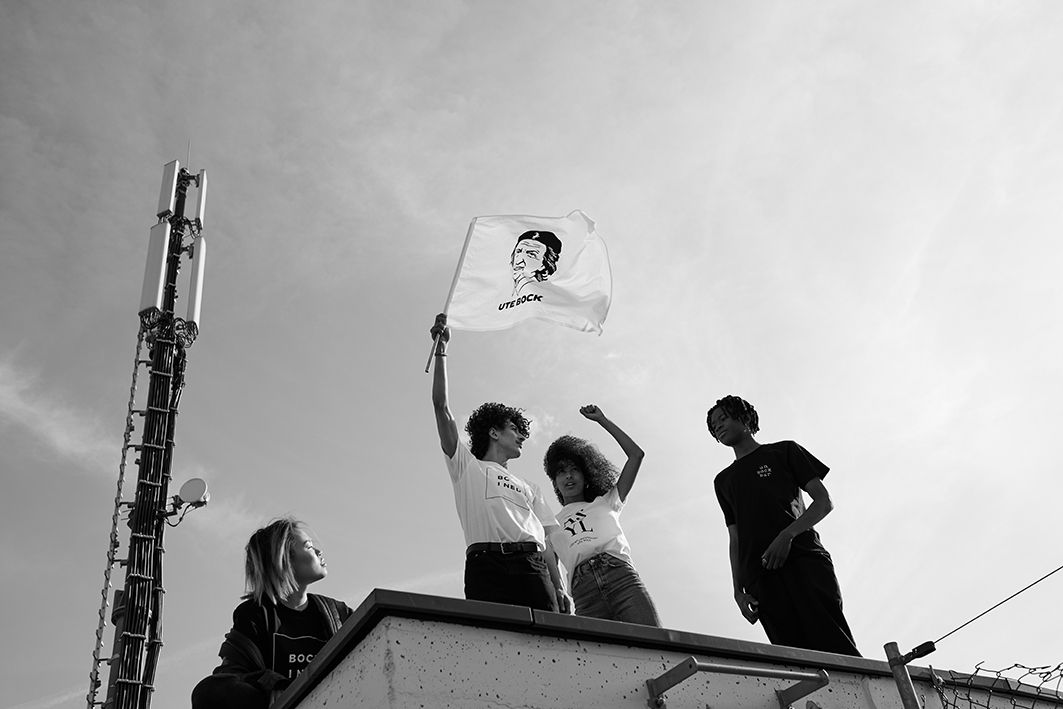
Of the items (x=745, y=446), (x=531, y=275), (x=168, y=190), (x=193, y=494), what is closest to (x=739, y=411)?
(x=745, y=446)

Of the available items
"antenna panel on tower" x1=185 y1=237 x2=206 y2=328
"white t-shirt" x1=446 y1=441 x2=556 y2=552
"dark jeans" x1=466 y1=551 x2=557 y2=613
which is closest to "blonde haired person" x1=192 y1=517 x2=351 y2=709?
"dark jeans" x1=466 y1=551 x2=557 y2=613

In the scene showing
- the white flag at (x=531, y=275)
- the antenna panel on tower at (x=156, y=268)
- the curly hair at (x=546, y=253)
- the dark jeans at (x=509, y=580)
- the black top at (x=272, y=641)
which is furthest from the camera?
the antenna panel on tower at (x=156, y=268)

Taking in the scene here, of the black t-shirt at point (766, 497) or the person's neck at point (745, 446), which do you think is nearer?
the black t-shirt at point (766, 497)

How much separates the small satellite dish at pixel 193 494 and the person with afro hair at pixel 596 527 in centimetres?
731

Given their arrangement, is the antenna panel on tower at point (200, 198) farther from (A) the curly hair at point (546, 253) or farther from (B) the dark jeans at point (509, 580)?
(B) the dark jeans at point (509, 580)

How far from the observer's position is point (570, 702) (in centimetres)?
285

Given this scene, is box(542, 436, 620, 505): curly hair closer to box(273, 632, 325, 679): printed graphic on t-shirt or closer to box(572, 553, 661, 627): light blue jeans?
box(572, 553, 661, 627): light blue jeans

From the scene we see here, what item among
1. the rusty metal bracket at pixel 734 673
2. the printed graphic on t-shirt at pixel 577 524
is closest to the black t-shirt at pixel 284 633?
the rusty metal bracket at pixel 734 673

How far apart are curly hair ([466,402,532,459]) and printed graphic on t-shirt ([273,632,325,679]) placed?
1834 mm

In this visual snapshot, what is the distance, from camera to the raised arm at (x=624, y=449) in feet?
19.3

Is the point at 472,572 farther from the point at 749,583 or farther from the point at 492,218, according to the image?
the point at 492,218

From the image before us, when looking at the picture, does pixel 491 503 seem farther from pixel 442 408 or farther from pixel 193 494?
pixel 193 494

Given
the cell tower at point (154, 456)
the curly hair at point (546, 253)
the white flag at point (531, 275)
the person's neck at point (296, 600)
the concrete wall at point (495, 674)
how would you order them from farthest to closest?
the cell tower at point (154, 456) < the curly hair at point (546, 253) < the white flag at point (531, 275) < the person's neck at point (296, 600) < the concrete wall at point (495, 674)

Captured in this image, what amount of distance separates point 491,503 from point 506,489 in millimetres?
186
